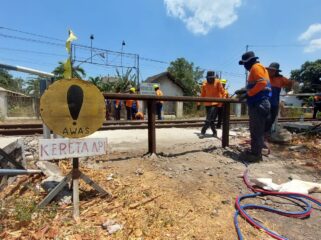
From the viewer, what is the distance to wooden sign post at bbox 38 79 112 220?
2680 mm

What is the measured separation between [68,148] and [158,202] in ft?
3.46

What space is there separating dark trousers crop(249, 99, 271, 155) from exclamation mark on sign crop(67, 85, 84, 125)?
310cm

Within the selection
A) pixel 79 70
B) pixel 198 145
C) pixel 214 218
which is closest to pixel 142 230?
pixel 214 218

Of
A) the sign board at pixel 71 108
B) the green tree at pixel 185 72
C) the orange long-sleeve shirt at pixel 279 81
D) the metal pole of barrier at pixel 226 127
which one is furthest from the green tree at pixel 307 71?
the sign board at pixel 71 108

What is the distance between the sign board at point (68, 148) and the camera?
2.63 m

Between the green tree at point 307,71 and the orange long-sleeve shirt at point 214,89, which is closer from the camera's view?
the orange long-sleeve shirt at point 214,89

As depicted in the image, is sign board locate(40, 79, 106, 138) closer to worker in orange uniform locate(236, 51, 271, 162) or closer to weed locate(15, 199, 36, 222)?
weed locate(15, 199, 36, 222)

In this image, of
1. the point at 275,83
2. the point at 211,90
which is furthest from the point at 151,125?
the point at 275,83

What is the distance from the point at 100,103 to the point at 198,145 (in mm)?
3077

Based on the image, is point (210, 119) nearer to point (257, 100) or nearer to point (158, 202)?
point (257, 100)

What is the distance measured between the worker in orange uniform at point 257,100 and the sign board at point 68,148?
9.46ft

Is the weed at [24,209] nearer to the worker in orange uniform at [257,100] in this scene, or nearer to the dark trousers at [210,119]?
the worker in orange uniform at [257,100]

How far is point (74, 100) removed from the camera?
282 centimetres

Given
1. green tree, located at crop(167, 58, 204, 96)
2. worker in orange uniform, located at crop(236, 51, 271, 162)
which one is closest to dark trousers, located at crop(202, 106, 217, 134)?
worker in orange uniform, located at crop(236, 51, 271, 162)
